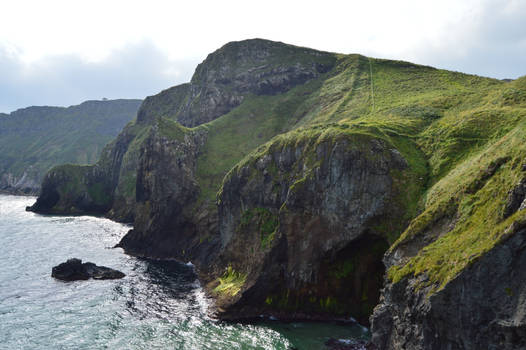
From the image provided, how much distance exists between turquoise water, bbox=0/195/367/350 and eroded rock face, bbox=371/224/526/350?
16584mm

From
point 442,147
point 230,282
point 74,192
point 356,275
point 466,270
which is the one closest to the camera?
point 466,270

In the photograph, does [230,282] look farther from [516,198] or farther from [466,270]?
[516,198]

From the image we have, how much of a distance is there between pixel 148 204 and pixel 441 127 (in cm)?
7887

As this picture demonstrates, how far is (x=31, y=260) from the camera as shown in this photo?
7444 centimetres

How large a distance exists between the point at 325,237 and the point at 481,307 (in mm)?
25629

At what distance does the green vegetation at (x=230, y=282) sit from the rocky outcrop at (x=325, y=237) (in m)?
0.28

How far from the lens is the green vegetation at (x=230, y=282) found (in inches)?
2071

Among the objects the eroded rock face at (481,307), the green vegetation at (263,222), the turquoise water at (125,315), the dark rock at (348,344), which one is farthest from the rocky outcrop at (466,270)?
the green vegetation at (263,222)

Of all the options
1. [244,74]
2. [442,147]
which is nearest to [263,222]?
[442,147]

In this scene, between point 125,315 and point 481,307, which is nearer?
point 481,307

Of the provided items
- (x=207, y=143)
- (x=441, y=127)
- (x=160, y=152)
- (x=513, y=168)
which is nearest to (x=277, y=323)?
(x=513, y=168)

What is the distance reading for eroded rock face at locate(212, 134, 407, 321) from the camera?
1769 inches

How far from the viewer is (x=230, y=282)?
56.6 m

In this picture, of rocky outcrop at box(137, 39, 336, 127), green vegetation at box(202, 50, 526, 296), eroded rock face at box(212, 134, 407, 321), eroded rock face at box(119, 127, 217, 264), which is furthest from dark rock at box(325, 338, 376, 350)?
rocky outcrop at box(137, 39, 336, 127)
